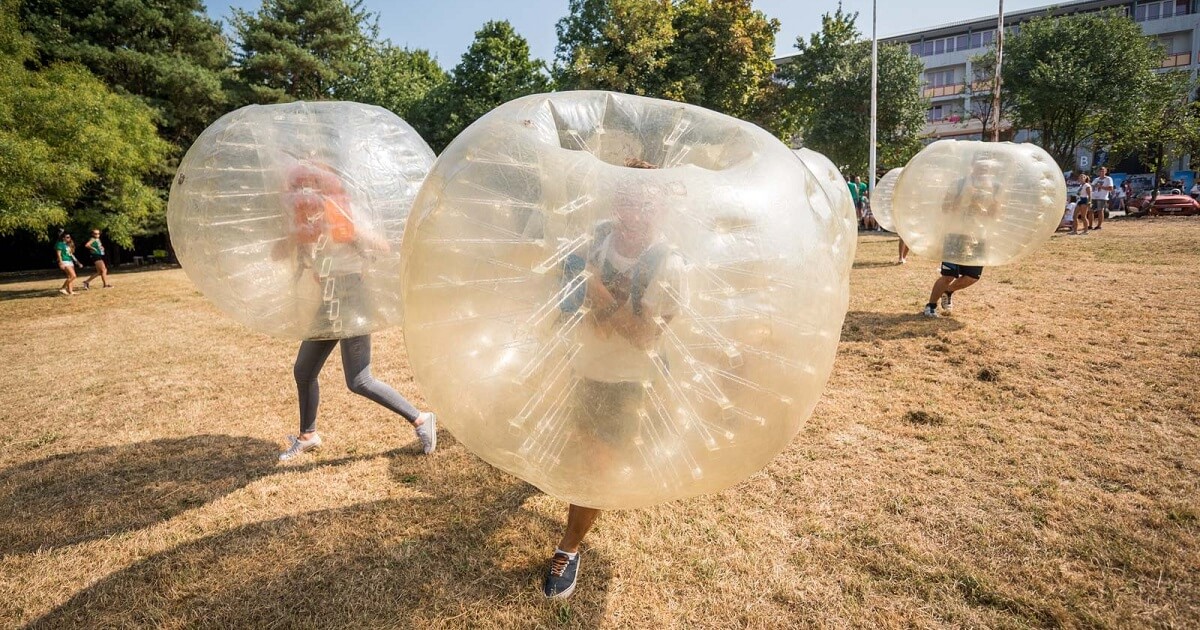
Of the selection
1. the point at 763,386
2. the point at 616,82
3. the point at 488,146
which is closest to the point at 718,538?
the point at 763,386

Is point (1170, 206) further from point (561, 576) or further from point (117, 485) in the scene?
point (117, 485)

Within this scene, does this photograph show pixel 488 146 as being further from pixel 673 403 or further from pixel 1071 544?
pixel 1071 544

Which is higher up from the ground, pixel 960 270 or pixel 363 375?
pixel 960 270

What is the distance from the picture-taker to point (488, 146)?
6.39 feet

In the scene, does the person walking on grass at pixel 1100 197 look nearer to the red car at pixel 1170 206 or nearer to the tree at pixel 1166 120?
the red car at pixel 1170 206

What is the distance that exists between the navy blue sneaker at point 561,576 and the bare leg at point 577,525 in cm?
4

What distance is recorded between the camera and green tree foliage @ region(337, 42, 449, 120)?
2953 centimetres

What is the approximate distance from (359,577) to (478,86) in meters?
30.0

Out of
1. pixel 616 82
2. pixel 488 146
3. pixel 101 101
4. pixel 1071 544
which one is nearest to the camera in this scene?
pixel 488 146

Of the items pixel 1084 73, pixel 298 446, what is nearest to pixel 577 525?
pixel 298 446

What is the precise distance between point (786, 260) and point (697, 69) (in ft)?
88.3

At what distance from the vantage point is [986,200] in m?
5.83

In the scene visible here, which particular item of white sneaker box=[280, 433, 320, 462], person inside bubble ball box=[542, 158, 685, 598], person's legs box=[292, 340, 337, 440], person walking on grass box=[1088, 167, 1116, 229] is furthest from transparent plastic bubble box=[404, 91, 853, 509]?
person walking on grass box=[1088, 167, 1116, 229]

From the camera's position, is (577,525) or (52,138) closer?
(577,525)
